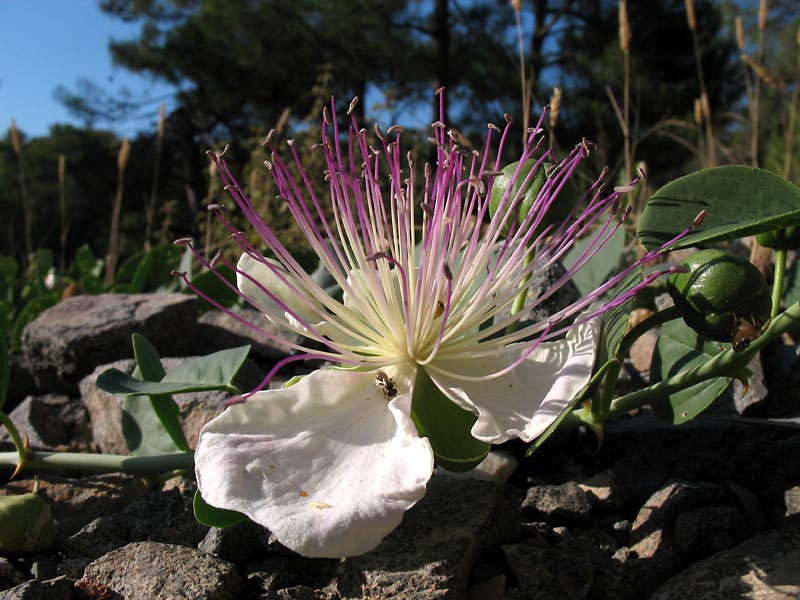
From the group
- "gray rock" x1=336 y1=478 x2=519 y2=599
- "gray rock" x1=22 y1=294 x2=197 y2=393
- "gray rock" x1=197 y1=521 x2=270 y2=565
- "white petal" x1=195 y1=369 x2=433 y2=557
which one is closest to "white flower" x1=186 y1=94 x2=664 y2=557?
"white petal" x1=195 y1=369 x2=433 y2=557

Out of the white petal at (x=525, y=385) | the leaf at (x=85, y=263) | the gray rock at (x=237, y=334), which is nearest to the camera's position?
the white petal at (x=525, y=385)

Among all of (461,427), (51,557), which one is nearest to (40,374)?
(51,557)

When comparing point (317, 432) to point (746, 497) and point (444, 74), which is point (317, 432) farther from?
point (444, 74)

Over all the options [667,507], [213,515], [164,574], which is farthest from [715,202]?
[164,574]

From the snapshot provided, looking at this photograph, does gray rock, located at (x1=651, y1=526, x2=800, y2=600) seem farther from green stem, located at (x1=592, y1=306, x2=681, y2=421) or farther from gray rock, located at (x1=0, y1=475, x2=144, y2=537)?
gray rock, located at (x1=0, y1=475, x2=144, y2=537)

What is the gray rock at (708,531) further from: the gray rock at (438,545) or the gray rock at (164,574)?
the gray rock at (164,574)

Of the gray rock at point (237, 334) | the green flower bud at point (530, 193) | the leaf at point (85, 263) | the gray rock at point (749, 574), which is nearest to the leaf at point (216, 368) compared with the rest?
the green flower bud at point (530, 193)

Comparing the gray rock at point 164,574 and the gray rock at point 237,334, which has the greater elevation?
the gray rock at point 237,334

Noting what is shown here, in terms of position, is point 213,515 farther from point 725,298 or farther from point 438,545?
point 725,298
